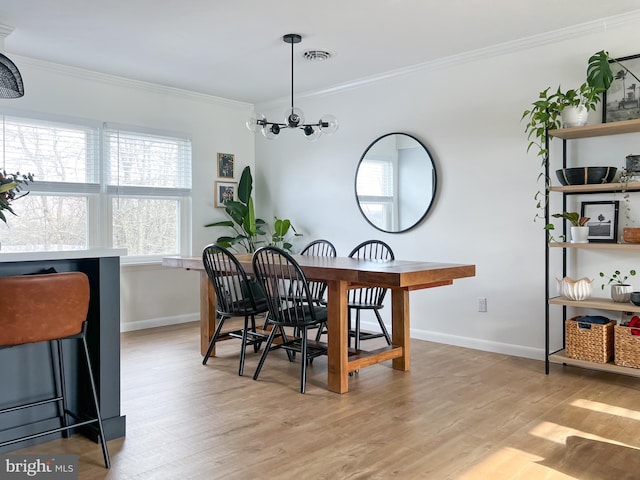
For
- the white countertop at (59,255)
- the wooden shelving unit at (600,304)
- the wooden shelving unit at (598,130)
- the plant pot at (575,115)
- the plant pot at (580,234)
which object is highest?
the plant pot at (575,115)

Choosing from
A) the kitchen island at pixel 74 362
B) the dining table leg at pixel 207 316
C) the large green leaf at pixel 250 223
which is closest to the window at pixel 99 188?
the large green leaf at pixel 250 223

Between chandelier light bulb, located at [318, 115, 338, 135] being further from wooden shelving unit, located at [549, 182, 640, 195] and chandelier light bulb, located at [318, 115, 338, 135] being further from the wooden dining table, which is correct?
wooden shelving unit, located at [549, 182, 640, 195]

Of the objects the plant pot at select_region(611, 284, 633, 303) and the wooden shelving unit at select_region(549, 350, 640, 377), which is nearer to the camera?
the wooden shelving unit at select_region(549, 350, 640, 377)

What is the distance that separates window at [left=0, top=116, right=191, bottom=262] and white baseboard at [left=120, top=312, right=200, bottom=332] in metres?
0.65

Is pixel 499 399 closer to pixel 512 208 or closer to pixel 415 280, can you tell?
pixel 415 280

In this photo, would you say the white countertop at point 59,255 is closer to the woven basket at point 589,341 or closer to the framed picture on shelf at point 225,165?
the woven basket at point 589,341

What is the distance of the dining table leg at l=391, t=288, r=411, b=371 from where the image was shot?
369 cm

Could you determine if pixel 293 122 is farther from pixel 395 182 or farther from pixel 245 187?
pixel 245 187

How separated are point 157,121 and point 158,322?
2094 mm

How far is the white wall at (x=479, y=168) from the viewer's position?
4.07m

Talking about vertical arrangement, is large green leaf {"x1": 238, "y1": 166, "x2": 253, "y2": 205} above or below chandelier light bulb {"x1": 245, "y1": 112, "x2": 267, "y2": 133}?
below

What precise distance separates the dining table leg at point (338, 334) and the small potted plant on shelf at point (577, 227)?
5.24 feet

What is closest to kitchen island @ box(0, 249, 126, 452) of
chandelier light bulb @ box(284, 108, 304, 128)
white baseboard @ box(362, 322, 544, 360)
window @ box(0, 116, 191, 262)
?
chandelier light bulb @ box(284, 108, 304, 128)

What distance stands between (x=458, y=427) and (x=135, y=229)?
3.88 metres
